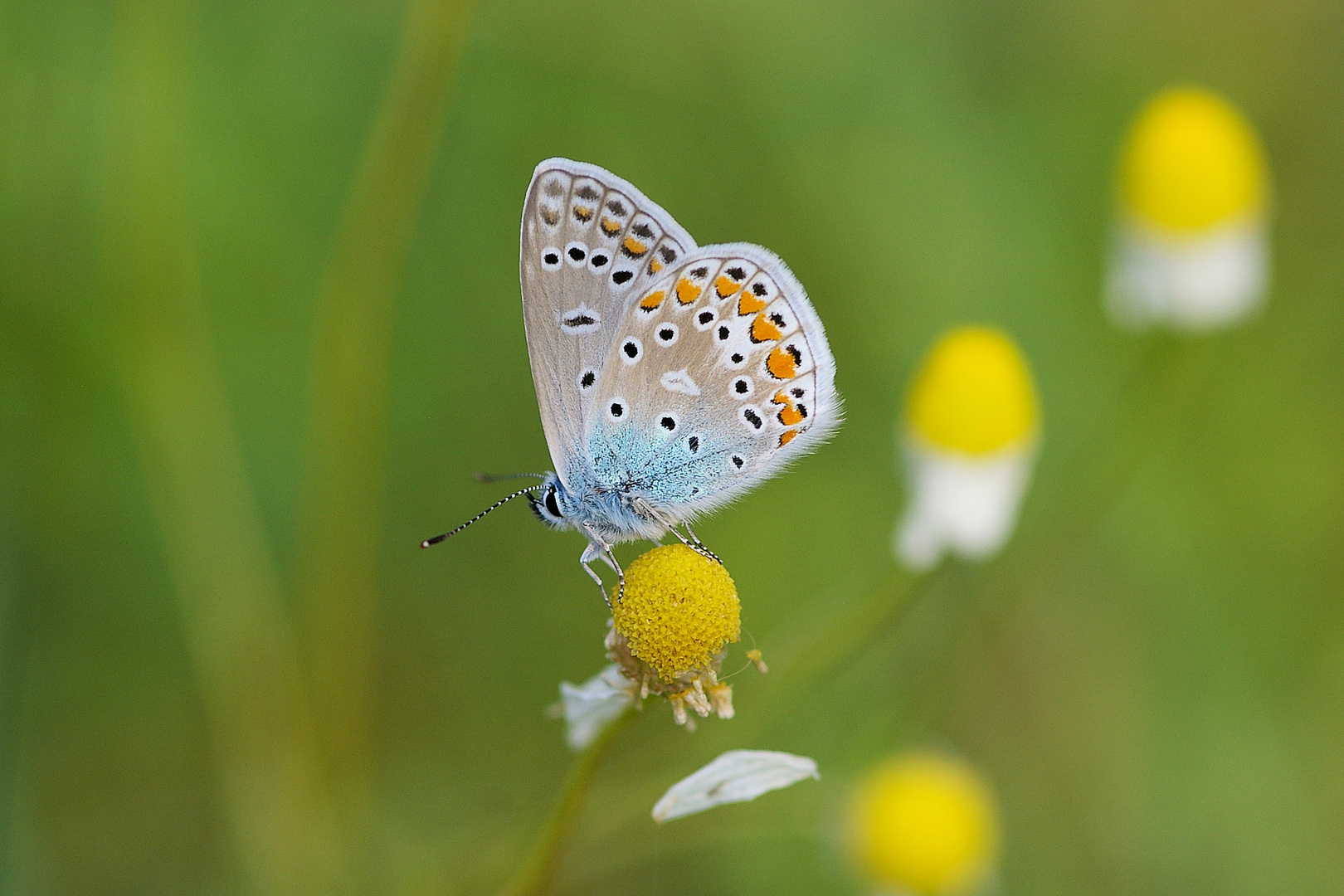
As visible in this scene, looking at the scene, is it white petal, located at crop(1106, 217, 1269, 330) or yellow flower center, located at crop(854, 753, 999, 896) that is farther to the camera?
white petal, located at crop(1106, 217, 1269, 330)

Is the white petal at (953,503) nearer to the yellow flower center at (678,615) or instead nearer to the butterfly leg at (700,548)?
the butterfly leg at (700,548)

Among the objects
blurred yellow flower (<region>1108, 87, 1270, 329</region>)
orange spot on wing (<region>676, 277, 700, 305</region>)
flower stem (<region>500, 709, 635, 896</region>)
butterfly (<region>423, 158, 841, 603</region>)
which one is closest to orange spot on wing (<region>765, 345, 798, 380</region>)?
butterfly (<region>423, 158, 841, 603</region>)

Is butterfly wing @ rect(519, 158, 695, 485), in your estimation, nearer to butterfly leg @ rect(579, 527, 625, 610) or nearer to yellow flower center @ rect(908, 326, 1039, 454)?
butterfly leg @ rect(579, 527, 625, 610)

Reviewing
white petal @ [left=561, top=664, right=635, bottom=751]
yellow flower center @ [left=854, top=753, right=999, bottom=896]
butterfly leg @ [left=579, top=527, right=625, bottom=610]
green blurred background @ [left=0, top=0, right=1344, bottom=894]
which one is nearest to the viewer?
white petal @ [left=561, top=664, right=635, bottom=751]

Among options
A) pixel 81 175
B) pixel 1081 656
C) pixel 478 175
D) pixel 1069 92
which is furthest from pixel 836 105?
pixel 81 175

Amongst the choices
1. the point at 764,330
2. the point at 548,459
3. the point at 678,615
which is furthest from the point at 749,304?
the point at 548,459

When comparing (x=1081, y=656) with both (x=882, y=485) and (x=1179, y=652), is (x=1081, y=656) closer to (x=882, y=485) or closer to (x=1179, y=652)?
(x=1179, y=652)

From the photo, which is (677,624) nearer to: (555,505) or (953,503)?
(555,505)

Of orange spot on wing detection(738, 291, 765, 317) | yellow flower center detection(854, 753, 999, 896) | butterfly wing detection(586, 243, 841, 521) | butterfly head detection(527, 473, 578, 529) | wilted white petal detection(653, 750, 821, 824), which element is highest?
orange spot on wing detection(738, 291, 765, 317)
